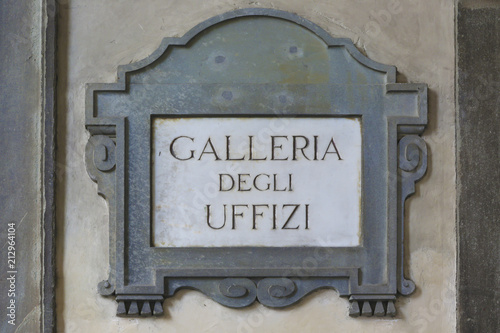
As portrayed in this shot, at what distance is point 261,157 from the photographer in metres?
2.07

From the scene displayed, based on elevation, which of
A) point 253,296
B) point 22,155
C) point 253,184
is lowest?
point 253,296

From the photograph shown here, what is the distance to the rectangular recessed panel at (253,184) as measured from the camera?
2064 millimetres

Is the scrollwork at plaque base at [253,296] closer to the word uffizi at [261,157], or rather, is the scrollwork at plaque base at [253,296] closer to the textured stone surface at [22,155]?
the word uffizi at [261,157]

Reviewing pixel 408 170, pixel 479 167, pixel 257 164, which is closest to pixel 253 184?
pixel 257 164

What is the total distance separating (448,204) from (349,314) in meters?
0.53

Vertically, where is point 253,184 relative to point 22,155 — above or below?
below

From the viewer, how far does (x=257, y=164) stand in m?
2.07

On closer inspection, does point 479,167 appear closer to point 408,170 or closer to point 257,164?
point 408,170

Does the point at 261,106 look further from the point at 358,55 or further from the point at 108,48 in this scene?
the point at 108,48

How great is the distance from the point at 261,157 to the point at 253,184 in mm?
100

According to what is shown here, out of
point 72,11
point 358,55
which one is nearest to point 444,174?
point 358,55

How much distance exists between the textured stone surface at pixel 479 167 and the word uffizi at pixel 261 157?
48 cm

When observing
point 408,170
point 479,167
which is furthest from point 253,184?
point 479,167

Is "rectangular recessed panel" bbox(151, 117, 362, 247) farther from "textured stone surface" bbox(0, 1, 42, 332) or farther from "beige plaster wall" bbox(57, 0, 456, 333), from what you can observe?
"textured stone surface" bbox(0, 1, 42, 332)
